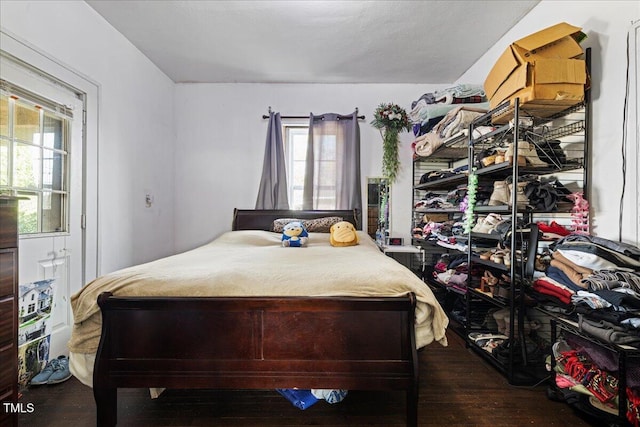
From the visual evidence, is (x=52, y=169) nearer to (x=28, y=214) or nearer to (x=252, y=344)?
(x=28, y=214)

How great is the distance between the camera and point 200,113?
148 inches

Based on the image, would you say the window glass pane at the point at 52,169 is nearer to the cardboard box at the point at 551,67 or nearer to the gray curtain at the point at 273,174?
the gray curtain at the point at 273,174

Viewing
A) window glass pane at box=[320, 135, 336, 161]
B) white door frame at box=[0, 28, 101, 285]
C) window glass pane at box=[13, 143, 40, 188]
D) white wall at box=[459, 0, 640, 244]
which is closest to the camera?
white wall at box=[459, 0, 640, 244]

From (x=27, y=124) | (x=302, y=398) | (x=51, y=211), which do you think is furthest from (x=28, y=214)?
(x=302, y=398)

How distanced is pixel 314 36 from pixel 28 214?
2403 millimetres

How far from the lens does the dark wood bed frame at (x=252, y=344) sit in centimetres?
144

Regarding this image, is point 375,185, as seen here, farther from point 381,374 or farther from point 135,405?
point 135,405

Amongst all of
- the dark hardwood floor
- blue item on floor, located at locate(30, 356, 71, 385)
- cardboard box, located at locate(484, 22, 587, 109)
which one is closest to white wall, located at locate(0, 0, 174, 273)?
blue item on floor, located at locate(30, 356, 71, 385)

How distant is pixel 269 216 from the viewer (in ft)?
11.8

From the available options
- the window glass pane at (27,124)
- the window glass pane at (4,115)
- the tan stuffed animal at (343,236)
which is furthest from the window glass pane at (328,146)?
the window glass pane at (4,115)

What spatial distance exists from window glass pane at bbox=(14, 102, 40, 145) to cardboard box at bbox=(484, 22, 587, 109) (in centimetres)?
291

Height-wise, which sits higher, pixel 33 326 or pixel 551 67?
pixel 551 67

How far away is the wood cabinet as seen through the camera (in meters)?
1.29

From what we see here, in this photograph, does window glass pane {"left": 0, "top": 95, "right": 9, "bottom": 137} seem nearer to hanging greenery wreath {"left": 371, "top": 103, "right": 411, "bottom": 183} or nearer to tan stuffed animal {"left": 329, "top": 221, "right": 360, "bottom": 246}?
tan stuffed animal {"left": 329, "top": 221, "right": 360, "bottom": 246}
